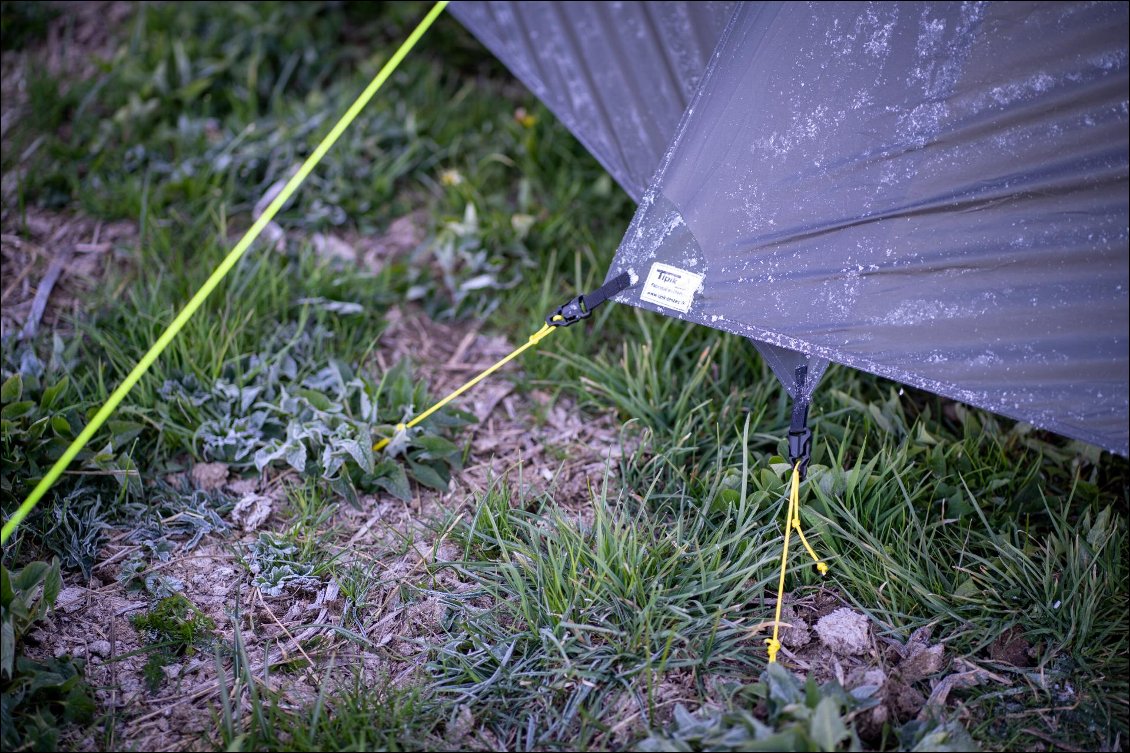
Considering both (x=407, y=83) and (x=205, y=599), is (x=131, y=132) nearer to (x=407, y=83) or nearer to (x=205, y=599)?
(x=407, y=83)

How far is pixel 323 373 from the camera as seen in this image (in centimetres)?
247

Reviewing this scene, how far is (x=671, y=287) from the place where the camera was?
80.6 inches

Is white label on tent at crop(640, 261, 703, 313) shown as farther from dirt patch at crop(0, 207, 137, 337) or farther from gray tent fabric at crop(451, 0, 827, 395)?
dirt patch at crop(0, 207, 137, 337)

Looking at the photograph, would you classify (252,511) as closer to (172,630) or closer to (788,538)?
(172,630)

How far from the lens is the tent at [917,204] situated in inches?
69.8

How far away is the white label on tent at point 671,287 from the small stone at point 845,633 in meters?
0.74

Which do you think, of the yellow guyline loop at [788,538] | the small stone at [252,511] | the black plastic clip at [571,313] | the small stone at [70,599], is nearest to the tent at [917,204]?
the black plastic clip at [571,313]

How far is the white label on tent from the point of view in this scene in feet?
6.66

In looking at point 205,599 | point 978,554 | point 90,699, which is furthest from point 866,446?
point 90,699

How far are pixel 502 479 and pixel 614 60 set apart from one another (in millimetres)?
1317

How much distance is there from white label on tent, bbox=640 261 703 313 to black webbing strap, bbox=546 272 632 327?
2.3 inches

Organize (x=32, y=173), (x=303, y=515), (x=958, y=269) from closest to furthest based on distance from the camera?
1. (x=958, y=269)
2. (x=303, y=515)
3. (x=32, y=173)

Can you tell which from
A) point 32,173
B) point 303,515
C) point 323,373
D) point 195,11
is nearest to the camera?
point 303,515

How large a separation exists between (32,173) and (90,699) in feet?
6.28
